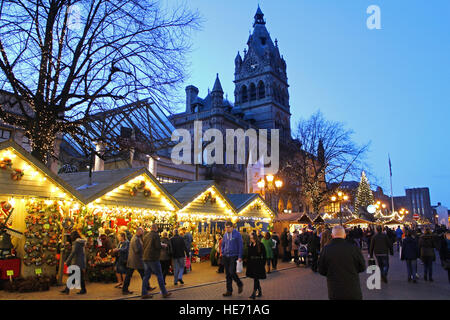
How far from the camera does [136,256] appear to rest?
31.0ft

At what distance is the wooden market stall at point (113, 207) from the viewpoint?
12695 millimetres

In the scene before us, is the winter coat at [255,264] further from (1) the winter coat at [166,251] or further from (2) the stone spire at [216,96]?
(2) the stone spire at [216,96]

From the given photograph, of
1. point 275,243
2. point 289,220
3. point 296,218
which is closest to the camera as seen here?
point 275,243

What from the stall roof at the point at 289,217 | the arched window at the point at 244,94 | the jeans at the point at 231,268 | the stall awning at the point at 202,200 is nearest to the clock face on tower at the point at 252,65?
the arched window at the point at 244,94

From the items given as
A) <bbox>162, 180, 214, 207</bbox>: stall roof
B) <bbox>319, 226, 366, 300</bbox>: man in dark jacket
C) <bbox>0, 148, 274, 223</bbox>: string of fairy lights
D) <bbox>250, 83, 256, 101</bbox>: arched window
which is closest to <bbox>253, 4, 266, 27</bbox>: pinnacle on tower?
<bbox>250, 83, 256, 101</bbox>: arched window

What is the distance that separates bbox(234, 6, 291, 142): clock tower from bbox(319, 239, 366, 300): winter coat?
66300mm

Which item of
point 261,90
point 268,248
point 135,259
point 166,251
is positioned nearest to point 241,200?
point 268,248

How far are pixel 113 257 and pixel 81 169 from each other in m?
14.7

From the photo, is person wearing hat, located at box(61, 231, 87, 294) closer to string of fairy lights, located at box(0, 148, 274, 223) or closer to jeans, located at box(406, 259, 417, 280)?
string of fairy lights, located at box(0, 148, 274, 223)

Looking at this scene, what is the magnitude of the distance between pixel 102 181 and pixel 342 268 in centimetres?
1147

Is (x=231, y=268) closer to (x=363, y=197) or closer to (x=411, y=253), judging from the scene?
(x=411, y=253)

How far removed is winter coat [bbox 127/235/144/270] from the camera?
9381mm

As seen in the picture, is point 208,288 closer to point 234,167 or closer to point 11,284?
point 11,284
